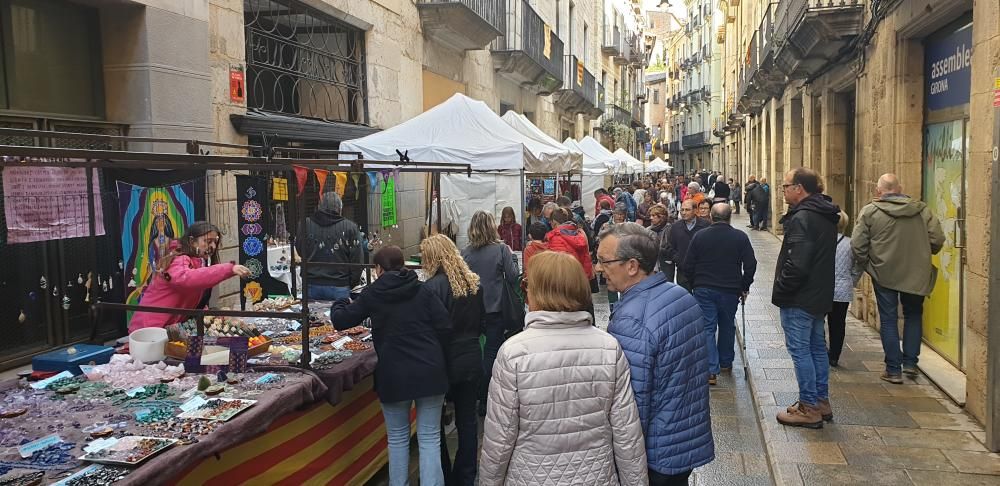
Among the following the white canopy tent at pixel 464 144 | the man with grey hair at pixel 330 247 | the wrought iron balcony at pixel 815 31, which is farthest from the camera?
the wrought iron balcony at pixel 815 31

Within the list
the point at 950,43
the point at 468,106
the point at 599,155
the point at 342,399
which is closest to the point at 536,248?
the point at 468,106

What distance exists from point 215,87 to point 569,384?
19.3 feet

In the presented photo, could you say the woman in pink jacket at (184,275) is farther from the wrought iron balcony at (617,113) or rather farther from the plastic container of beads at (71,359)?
the wrought iron balcony at (617,113)

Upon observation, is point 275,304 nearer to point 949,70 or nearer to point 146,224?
point 146,224

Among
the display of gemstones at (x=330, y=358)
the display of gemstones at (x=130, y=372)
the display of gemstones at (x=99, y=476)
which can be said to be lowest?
the display of gemstones at (x=99, y=476)

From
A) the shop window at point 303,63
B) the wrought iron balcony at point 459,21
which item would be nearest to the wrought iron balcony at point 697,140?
the wrought iron balcony at point 459,21

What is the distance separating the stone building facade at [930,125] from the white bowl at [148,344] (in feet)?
16.4

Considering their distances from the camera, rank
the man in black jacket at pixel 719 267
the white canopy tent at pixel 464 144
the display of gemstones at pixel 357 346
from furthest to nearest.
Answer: the white canopy tent at pixel 464 144 < the man in black jacket at pixel 719 267 < the display of gemstones at pixel 357 346

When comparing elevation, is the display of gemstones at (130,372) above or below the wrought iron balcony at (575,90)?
below

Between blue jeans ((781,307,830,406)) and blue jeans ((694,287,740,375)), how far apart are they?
102 cm

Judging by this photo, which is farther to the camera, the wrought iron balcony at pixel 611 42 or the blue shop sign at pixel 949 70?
the wrought iron balcony at pixel 611 42

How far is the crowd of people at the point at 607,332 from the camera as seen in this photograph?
2707 mm

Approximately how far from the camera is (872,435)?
206 inches

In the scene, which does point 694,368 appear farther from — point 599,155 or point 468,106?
point 599,155
